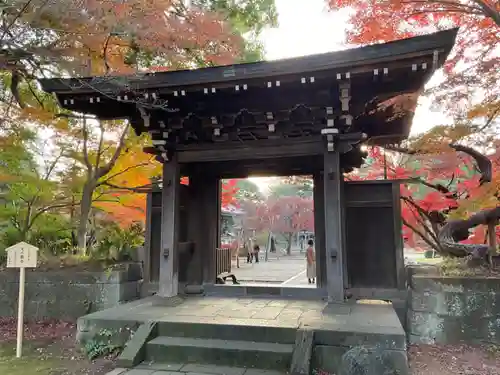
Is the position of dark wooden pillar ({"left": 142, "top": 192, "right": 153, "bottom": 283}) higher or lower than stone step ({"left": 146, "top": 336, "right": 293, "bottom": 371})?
higher

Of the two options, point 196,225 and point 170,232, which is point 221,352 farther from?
point 196,225

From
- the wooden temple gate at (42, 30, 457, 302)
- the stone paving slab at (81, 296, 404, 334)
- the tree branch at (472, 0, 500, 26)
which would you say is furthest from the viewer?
the tree branch at (472, 0, 500, 26)

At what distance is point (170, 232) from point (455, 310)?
15.6 feet

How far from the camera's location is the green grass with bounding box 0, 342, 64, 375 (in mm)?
4809

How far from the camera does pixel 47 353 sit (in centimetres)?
563

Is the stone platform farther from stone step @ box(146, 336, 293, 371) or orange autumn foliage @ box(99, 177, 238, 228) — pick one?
orange autumn foliage @ box(99, 177, 238, 228)

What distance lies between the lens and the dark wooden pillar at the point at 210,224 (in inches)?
303

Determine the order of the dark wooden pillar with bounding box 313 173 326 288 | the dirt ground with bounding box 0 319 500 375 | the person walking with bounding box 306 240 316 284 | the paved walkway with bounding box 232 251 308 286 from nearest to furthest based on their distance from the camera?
the dirt ground with bounding box 0 319 500 375
the dark wooden pillar with bounding box 313 173 326 288
the person walking with bounding box 306 240 316 284
the paved walkway with bounding box 232 251 308 286

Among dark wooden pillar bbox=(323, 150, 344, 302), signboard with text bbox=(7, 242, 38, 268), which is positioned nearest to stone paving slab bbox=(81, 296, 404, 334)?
dark wooden pillar bbox=(323, 150, 344, 302)

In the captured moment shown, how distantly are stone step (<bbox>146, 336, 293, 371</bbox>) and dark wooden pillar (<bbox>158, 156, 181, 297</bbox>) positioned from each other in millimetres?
1645

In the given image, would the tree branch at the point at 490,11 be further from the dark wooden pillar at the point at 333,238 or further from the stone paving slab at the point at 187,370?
the stone paving slab at the point at 187,370

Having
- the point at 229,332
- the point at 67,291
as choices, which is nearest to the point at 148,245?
the point at 67,291

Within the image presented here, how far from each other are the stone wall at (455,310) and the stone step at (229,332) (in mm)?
2604

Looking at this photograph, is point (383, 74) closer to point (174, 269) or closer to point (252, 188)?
point (174, 269)
